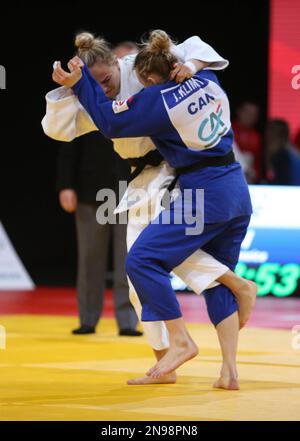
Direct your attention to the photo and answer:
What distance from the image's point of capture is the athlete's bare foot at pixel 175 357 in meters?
4.64

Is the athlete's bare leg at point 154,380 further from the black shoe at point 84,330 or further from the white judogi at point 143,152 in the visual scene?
the black shoe at point 84,330

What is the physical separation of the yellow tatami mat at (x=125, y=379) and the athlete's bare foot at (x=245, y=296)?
32cm

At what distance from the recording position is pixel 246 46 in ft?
41.3

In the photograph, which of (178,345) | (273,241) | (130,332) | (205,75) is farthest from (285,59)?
(178,345)

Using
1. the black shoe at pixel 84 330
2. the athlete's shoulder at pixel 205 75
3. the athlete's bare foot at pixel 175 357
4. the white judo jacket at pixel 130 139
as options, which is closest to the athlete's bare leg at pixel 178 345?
the athlete's bare foot at pixel 175 357

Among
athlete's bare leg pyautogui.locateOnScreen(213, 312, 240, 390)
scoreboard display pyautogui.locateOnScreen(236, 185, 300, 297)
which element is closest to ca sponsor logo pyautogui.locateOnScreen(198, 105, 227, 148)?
athlete's bare leg pyautogui.locateOnScreen(213, 312, 240, 390)

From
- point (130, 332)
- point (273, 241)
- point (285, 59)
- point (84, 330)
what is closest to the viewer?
point (130, 332)

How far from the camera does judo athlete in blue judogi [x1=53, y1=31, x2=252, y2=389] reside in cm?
454

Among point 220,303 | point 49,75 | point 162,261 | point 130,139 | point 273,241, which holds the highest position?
point 49,75

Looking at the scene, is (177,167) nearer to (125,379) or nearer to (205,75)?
(205,75)

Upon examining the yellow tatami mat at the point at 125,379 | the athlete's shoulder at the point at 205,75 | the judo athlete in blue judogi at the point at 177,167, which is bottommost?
the yellow tatami mat at the point at 125,379

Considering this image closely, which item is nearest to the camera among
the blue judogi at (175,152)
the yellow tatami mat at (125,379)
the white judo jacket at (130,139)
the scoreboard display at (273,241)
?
the yellow tatami mat at (125,379)

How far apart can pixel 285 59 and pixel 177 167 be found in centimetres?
666

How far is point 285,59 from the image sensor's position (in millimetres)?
11078
